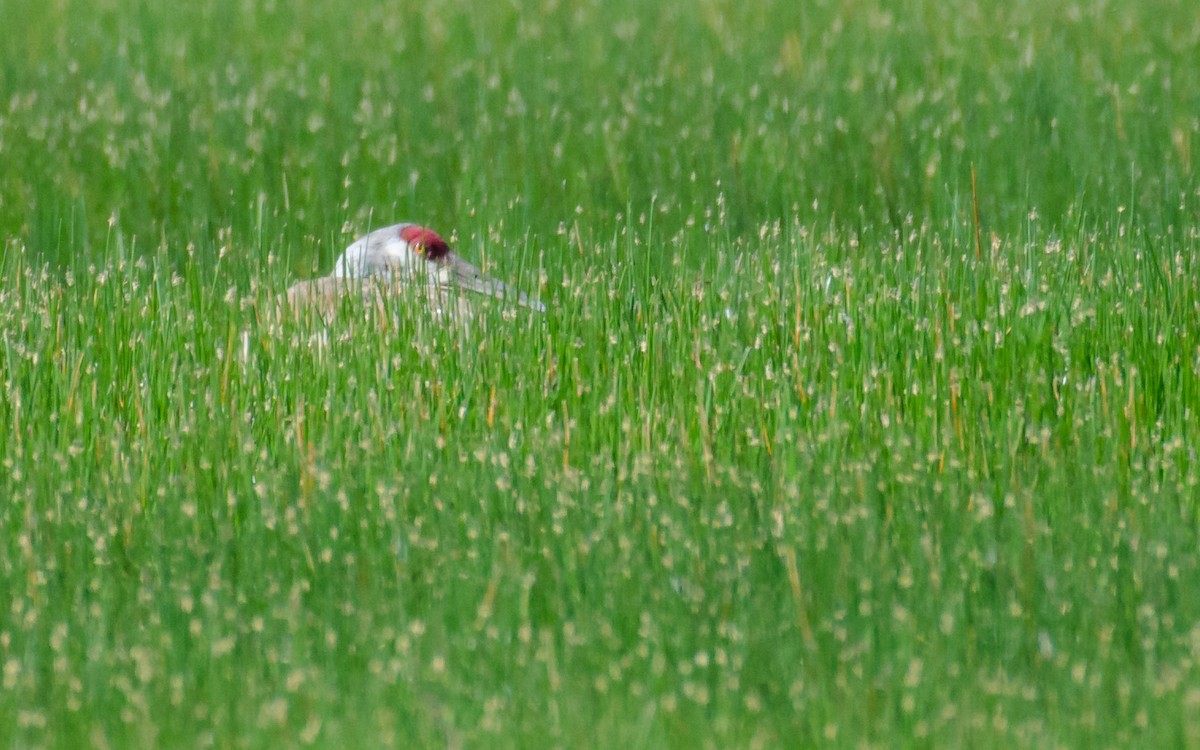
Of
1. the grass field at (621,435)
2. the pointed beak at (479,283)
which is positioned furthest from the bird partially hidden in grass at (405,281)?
the grass field at (621,435)

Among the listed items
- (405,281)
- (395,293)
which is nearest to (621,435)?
(395,293)

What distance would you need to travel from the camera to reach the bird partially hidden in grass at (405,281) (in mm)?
6246

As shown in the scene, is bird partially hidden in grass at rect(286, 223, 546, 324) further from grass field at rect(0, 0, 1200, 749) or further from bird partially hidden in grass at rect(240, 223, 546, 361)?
grass field at rect(0, 0, 1200, 749)

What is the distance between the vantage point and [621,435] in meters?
5.39

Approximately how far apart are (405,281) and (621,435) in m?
1.40

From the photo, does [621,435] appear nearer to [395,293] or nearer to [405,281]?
[395,293]

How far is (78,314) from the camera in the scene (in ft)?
20.7

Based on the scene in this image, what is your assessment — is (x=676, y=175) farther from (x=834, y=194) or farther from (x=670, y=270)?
(x=670, y=270)

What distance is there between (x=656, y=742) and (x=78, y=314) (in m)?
3.50

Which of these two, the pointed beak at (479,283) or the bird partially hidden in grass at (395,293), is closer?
the bird partially hidden in grass at (395,293)

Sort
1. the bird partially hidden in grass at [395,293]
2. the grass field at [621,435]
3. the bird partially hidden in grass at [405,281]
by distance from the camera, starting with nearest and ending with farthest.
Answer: the grass field at [621,435]
the bird partially hidden in grass at [395,293]
the bird partially hidden in grass at [405,281]

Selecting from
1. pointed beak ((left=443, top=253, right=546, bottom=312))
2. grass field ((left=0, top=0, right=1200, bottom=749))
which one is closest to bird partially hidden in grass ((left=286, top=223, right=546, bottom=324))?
pointed beak ((left=443, top=253, right=546, bottom=312))

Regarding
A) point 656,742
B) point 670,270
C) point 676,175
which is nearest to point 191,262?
point 670,270

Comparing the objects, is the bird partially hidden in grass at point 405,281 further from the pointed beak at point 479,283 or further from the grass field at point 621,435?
the grass field at point 621,435
